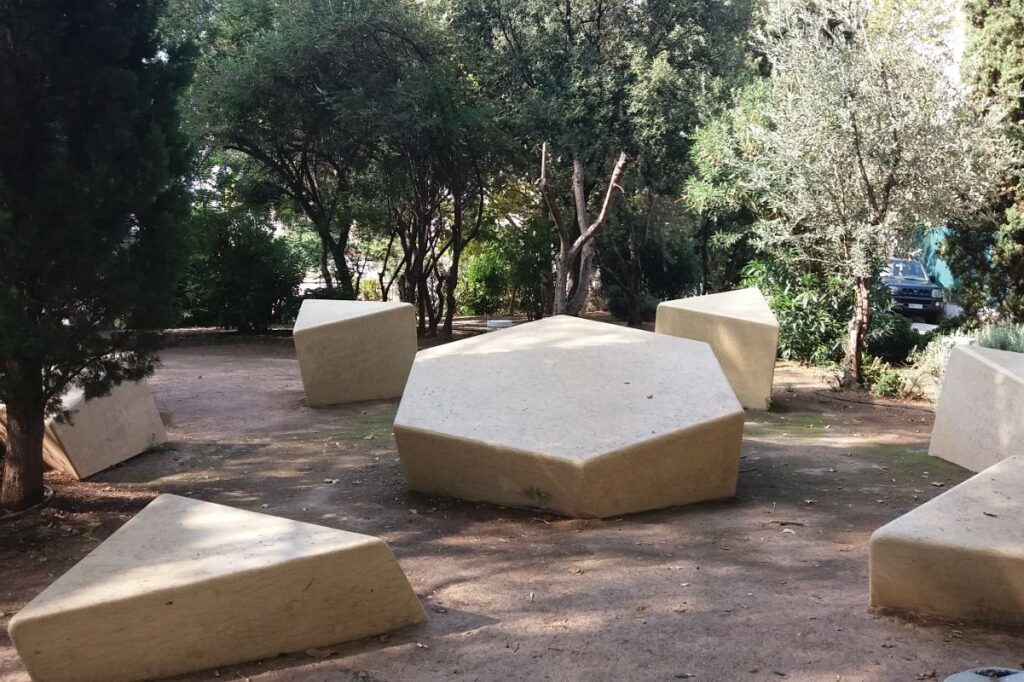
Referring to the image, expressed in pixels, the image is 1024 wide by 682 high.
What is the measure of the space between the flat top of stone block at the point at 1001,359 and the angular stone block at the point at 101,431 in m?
6.88

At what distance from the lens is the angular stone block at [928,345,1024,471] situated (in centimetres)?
686

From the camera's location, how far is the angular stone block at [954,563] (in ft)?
11.9

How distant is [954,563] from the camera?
3.71m

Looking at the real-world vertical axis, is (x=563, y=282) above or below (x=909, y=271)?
above

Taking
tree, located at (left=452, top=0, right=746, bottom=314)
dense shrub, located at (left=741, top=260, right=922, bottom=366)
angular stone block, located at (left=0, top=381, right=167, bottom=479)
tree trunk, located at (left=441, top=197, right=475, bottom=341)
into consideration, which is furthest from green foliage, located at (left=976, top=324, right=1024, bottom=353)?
tree trunk, located at (left=441, top=197, right=475, bottom=341)

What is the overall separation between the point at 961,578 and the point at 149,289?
5229mm

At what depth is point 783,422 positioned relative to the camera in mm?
9586

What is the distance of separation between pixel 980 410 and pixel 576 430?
11.9 feet

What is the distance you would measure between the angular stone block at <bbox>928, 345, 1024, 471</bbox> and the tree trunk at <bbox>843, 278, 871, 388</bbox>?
3.88 metres

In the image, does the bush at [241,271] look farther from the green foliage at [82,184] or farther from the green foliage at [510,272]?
the green foliage at [82,184]

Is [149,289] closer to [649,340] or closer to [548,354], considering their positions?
[548,354]

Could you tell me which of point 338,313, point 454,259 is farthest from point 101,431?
point 454,259

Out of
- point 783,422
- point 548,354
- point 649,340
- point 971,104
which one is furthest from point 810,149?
point 548,354

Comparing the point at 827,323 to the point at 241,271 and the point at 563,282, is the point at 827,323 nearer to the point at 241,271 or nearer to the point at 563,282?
the point at 563,282
